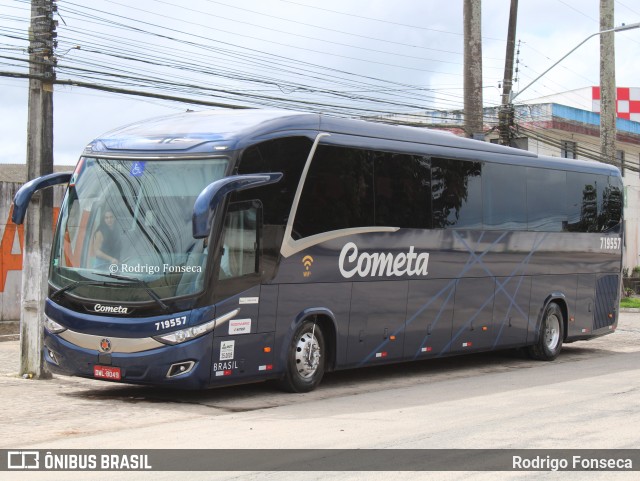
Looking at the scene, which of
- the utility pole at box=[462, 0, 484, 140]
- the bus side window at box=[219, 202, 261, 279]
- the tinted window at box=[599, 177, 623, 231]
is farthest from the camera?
the utility pole at box=[462, 0, 484, 140]

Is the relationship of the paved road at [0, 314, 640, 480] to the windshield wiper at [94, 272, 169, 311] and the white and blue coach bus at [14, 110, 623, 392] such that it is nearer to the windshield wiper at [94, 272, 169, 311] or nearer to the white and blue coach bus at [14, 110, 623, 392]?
the white and blue coach bus at [14, 110, 623, 392]

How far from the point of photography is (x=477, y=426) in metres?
10.7

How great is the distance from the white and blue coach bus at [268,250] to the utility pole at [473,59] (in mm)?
6826

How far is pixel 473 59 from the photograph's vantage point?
23.9 m

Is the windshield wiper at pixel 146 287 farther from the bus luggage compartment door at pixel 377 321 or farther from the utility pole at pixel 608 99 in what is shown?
the utility pole at pixel 608 99

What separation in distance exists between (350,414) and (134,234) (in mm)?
3388

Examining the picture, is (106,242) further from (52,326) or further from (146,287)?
(52,326)

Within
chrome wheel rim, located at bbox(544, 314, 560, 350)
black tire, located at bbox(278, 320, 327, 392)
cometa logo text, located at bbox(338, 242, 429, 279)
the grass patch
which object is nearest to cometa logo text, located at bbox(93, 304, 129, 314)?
black tire, located at bbox(278, 320, 327, 392)

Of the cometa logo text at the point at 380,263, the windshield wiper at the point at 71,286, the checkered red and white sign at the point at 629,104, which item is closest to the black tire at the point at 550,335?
the cometa logo text at the point at 380,263

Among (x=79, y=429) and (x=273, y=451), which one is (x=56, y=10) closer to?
(x=79, y=429)

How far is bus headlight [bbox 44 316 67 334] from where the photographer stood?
1259 centimetres

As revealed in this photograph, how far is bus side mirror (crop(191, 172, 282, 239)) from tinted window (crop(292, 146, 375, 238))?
0.79 metres

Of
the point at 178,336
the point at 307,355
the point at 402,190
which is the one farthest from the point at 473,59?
the point at 178,336

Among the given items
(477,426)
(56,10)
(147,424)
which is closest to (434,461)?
(477,426)
